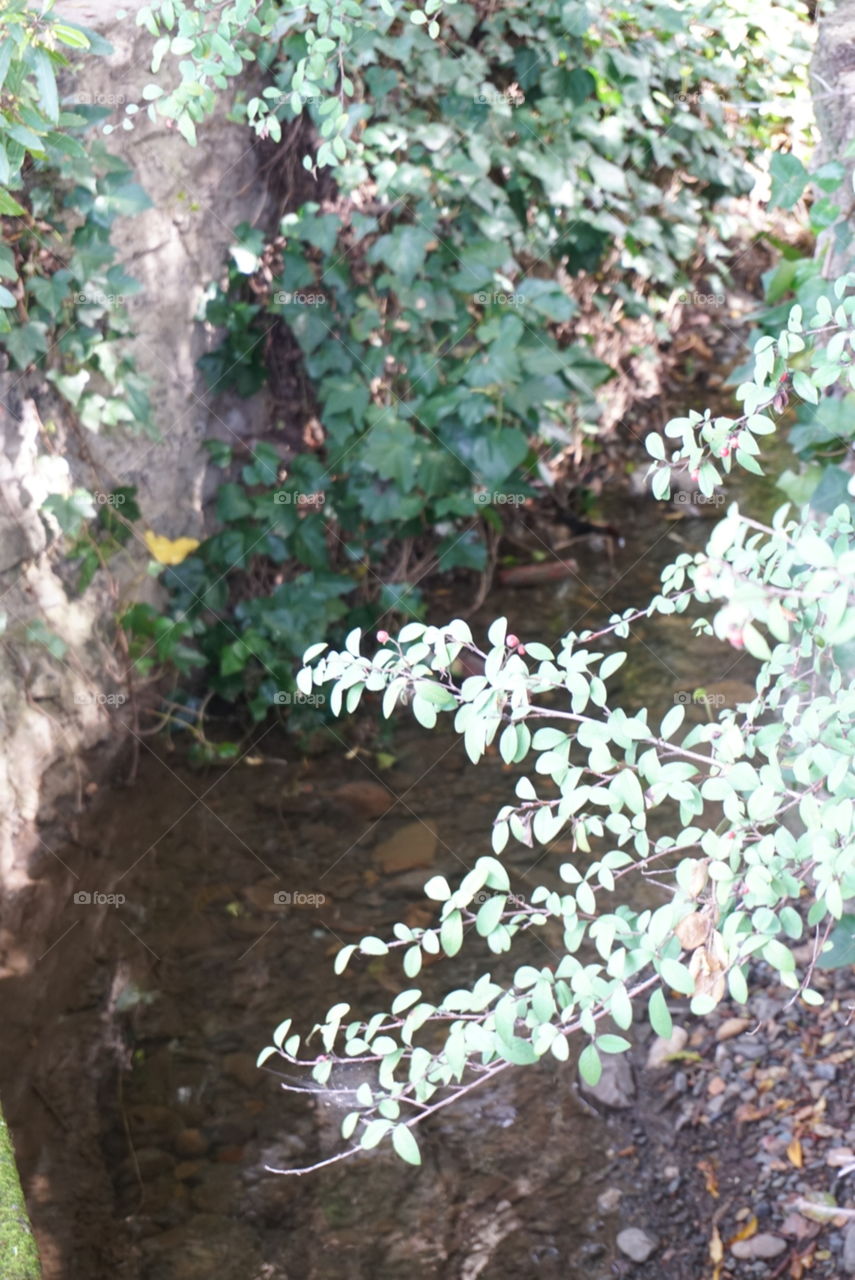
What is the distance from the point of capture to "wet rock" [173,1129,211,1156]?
2217 millimetres

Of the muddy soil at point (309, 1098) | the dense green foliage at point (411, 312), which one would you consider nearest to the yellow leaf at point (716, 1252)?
the muddy soil at point (309, 1098)

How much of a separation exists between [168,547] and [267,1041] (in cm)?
144

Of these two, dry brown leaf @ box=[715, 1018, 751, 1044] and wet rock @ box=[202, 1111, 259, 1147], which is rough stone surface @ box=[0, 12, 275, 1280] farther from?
dry brown leaf @ box=[715, 1018, 751, 1044]

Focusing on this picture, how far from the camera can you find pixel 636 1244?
1.94 m

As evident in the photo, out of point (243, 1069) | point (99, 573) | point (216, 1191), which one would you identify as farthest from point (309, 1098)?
point (99, 573)

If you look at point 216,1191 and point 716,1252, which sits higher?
point 716,1252

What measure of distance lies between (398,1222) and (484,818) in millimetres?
1173

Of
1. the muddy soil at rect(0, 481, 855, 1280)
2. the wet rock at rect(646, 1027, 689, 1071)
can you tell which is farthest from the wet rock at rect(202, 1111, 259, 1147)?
the wet rock at rect(646, 1027, 689, 1071)

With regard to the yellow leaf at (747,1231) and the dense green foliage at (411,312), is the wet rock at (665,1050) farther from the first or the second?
the dense green foliage at (411,312)

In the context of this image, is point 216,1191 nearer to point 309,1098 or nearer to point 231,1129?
point 231,1129

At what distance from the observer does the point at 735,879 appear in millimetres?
965

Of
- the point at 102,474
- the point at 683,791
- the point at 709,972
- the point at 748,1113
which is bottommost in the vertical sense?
the point at 748,1113

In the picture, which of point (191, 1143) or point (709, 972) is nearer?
point (709, 972)

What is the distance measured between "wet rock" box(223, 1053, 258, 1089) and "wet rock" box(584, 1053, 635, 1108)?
0.65m
